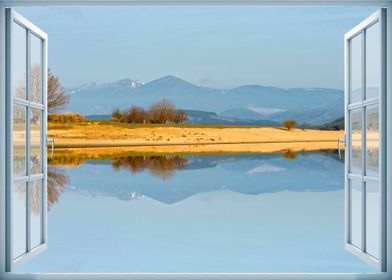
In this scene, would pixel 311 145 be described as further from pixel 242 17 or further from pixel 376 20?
pixel 376 20

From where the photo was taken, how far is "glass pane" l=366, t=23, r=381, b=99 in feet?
11.8

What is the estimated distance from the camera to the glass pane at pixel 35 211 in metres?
3.79

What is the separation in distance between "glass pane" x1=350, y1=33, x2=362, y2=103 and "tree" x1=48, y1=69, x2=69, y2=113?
10.7m

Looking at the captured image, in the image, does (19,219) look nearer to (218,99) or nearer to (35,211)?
(35,211)

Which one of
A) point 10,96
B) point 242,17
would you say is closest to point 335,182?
point 242,17

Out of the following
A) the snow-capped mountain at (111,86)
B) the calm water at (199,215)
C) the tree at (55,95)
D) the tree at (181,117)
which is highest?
the snow-capped mountain at (111,86)

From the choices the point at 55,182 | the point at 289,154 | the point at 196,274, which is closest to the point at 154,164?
the point at 55,182

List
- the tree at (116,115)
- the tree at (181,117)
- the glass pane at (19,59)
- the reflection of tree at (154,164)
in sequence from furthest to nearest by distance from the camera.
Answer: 1. the reflection of tree at (154,164)
2. the tree at (181,117)
3. the tree at (116,115)
4. the glass pane at (19,59)

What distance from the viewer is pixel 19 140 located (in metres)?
3.66

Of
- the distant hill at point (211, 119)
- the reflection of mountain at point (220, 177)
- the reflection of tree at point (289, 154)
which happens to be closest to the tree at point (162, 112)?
the distant hill at point (211, 119)

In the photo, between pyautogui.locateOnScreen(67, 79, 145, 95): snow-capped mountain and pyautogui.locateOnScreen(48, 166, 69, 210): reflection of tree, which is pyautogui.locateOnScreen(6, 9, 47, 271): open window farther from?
pyautogui.locateOnScreen(67, 79, 145, 95): snow-capped mountain

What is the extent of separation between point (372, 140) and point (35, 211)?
7.41 feet

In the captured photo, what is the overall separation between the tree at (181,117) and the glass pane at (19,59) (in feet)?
39.6

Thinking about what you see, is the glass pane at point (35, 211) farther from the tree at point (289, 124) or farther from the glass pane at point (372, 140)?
the tree at point (289, 124)
